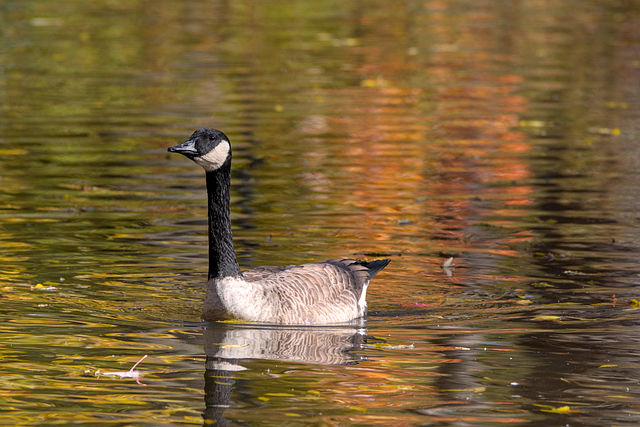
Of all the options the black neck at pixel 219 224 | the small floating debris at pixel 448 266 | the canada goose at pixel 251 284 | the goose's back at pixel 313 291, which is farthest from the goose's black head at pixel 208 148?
the small floating debris at pixel 448 266

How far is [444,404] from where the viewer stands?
339 inches

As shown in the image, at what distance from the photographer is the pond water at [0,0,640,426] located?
29.5 feet

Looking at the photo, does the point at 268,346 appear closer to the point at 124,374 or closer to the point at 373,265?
the point at 124,374

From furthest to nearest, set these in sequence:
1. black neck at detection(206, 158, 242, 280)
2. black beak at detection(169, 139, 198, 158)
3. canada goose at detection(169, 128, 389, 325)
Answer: black neck at detection(206, 158, 242, 280), canada goose at detection(169, 128, 389, 325), black beak at detection(169, 139, 198, 158)

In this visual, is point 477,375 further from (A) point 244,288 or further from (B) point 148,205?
(B) point 148,205

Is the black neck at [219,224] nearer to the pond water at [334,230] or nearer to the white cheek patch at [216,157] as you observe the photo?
the white cheek patch at [216,157]

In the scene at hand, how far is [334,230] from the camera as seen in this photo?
49.4 ft

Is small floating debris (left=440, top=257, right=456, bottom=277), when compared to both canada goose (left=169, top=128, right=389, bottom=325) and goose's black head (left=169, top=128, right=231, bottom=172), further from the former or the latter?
goose's black head (left=169, top=128, right=231, bottom=172)

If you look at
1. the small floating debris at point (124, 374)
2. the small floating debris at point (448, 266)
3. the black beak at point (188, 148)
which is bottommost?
the small floating debris at point (124, 374)

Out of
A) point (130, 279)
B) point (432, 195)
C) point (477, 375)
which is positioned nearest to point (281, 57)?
point (432, 195)

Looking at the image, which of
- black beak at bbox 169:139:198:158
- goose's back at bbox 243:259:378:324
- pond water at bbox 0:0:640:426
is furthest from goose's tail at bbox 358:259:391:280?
black beak at bbox 169:139:198:158

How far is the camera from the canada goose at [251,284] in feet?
35.2

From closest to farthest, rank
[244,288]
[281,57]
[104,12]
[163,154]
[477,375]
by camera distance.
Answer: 1. [477,375]
2. [244,288]
3. [163,154]
4. [281,57]
5. [104,12]

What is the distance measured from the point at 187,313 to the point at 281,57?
78.0ft
